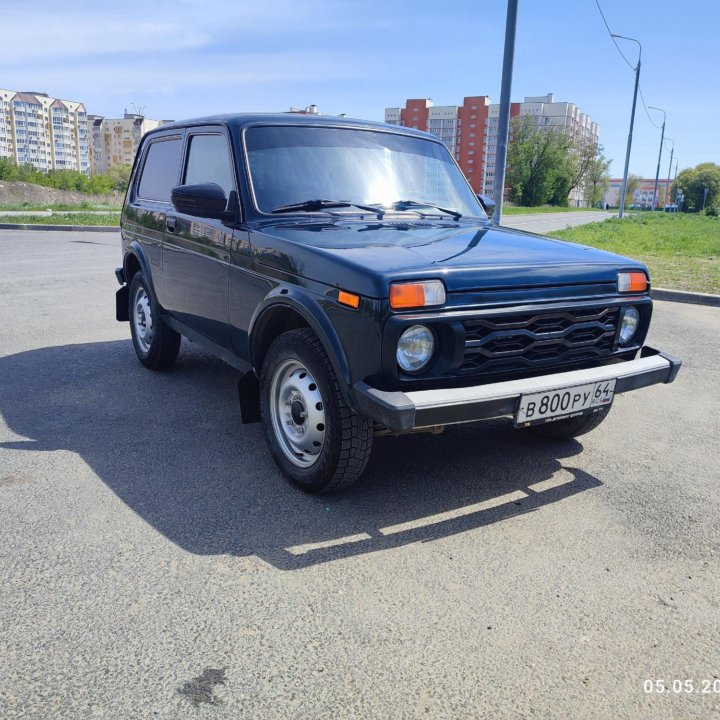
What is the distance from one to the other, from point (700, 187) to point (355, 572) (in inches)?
5722

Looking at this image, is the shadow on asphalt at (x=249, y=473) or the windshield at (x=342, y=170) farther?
the windshield at (x=342, y=170)

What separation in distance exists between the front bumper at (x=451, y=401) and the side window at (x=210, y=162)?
1947 mm

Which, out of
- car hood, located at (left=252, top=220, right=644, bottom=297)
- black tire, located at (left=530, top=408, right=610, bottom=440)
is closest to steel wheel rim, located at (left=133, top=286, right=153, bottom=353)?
car hood, located at (left=252, top=220, right=644, bottom=297)

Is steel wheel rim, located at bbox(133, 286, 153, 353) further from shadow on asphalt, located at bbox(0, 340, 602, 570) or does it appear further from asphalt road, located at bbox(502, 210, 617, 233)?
asphalt road, located at bbox(502, 210, 617, 233)

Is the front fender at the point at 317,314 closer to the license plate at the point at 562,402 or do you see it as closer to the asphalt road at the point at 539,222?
the license plate at the point at 562,402

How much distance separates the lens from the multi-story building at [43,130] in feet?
448

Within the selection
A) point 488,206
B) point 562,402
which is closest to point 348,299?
point 562,402

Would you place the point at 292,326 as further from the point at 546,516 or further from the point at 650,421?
the point at 650,421

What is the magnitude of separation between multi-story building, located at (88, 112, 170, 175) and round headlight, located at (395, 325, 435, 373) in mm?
156436

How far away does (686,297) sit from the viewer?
10.9 metres

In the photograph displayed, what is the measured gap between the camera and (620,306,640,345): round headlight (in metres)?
3.94

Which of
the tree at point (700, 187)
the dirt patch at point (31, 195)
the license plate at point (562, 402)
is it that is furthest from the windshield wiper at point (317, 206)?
the tree at point (700, 187)

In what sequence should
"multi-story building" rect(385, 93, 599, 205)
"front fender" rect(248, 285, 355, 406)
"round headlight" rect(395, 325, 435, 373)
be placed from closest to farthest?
"round headlight" rect(395, 325, 435, 373)
"front fender" rect(248, 285, 355, 406)
"multi-story building" rect(385, 93, 599, 205)

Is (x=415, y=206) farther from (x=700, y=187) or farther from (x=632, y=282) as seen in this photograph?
(x=700, y=187)
